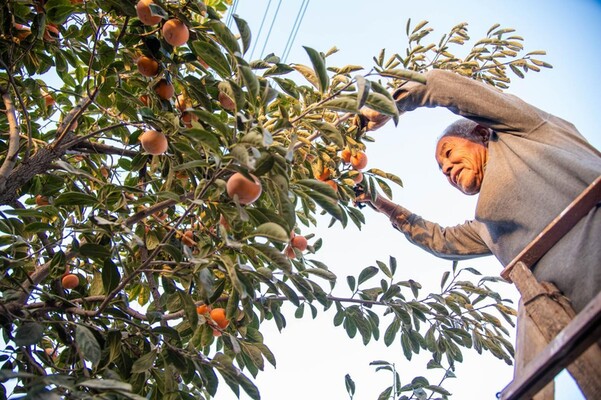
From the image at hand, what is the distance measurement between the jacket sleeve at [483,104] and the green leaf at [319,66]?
337mm

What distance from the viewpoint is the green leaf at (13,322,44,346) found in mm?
1126

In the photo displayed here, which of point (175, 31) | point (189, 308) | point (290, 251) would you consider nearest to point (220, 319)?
point (189, 308)

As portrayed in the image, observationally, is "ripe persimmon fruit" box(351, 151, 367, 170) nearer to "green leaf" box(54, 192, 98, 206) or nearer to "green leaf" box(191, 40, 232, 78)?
"green leaf" box(191, 40, 232, 78)

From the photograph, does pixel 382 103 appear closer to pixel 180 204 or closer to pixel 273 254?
pixel 273 254

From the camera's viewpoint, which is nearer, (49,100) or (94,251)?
(94,251)

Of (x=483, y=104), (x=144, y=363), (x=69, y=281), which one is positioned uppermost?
(x=483, y=104)

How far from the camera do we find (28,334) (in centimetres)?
115

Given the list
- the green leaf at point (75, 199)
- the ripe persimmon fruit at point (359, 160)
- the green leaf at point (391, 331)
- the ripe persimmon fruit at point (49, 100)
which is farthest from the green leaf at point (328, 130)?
the ripe persimmon fruit at point (49, 100)

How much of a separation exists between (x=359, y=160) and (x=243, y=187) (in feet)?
2.27

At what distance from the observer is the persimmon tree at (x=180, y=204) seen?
3.84 ft

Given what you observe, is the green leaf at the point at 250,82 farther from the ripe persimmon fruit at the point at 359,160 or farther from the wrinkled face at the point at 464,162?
the wrinkled face at the point at 464,162

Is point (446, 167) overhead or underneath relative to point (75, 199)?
overhead

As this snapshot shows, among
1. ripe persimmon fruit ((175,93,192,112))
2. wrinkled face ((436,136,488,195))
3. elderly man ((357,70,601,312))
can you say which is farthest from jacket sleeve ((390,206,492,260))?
ripe persimmon fruit ((175,93,192,112))

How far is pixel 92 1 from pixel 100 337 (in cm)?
114
